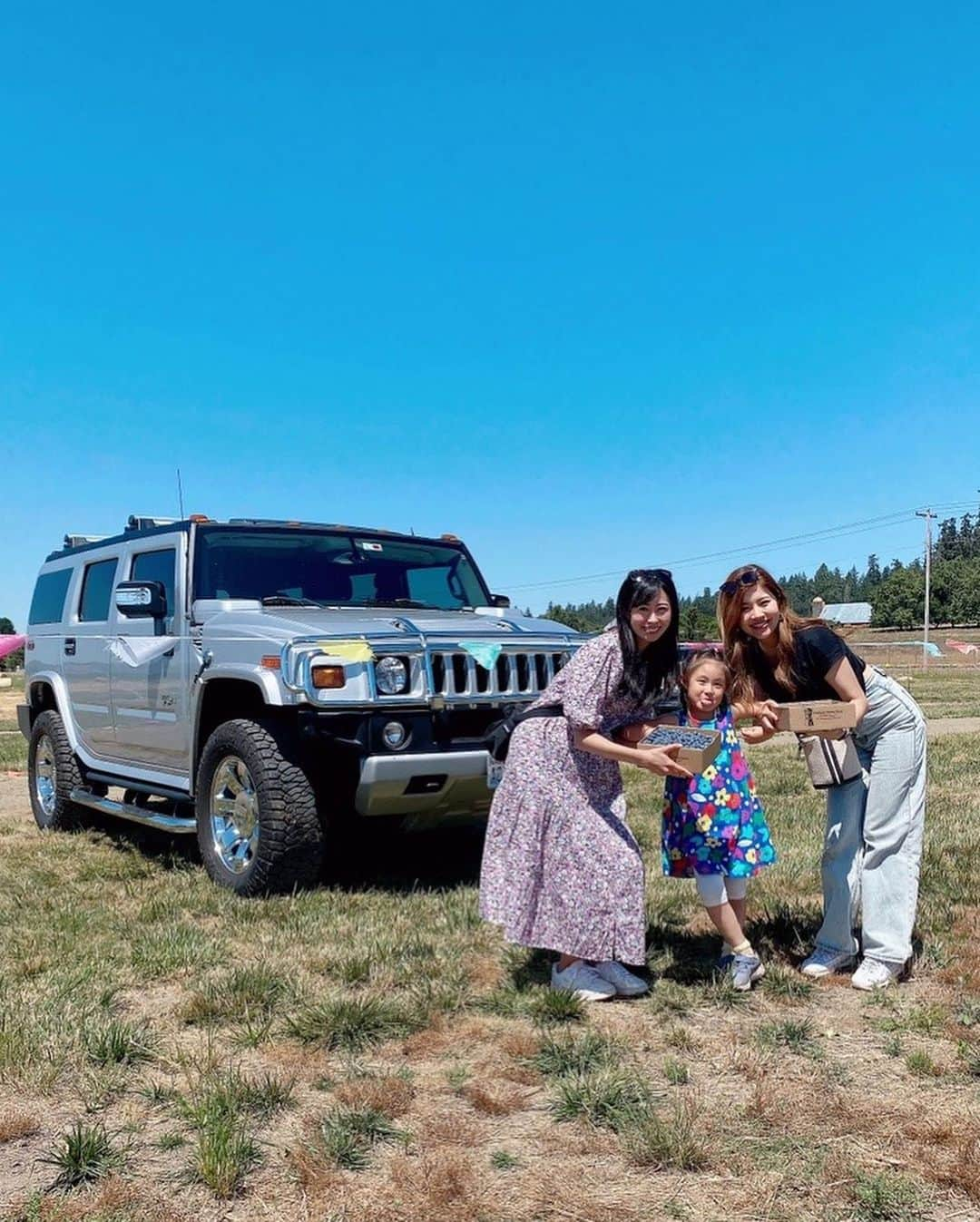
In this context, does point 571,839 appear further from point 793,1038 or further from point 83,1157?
point 83,1157

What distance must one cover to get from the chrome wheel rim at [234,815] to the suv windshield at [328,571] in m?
1.07

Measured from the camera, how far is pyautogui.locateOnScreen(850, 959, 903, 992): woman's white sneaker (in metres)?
3.88

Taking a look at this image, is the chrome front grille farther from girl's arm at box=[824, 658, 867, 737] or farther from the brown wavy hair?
girl's arm at box=[824, 658, 867, 737]

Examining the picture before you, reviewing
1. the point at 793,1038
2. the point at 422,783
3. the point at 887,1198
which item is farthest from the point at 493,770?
the point at 887,1198

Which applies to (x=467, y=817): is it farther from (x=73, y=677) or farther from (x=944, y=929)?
(x=73, y=677)

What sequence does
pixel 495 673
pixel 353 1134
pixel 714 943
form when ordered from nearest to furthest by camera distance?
pixel 353 1134
pixel 714 943
pixel 495 673

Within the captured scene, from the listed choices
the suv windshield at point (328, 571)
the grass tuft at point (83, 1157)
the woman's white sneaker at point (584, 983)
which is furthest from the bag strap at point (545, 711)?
the suv windshield at point (328, 571)

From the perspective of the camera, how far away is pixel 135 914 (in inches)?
198

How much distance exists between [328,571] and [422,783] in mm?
1846

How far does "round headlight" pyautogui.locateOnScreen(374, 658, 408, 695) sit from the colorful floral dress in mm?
1592

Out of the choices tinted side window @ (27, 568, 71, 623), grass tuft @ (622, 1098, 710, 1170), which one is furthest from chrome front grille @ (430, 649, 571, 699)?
tinted side window @ (27, 568, 71, 623)

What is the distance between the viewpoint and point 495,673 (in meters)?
5.37

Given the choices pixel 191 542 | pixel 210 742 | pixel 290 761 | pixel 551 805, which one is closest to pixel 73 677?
pixel 191 542

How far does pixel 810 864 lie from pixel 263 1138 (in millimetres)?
3910
